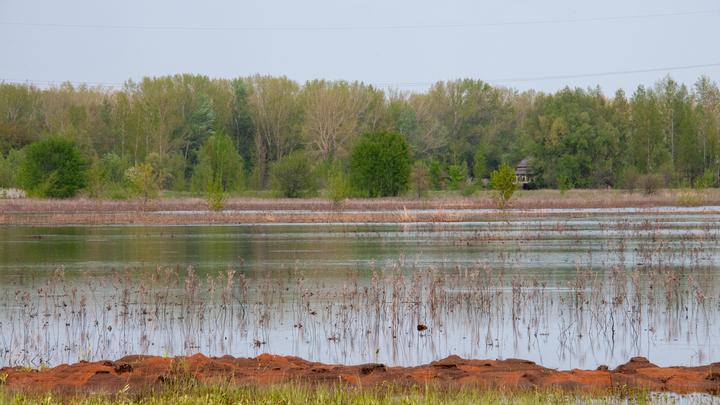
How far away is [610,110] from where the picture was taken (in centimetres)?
8362

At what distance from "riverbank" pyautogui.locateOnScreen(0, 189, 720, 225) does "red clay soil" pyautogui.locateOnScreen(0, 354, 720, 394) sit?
31.5 meters

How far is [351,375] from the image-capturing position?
7.82 meters

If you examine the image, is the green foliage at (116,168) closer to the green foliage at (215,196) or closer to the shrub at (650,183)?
the green foliage at (215,196)

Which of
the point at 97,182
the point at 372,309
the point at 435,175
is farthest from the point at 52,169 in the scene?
the point at 372,309

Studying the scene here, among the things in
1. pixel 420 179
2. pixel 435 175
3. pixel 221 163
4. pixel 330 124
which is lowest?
pixel 420 179

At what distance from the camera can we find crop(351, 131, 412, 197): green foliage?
6656cm

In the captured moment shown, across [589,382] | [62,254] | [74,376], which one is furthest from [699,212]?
[74,376]

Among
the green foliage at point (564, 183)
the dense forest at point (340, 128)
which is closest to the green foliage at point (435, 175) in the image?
the dense forest at point (340, 128)

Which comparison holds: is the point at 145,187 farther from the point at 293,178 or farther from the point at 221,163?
the point at 221,163

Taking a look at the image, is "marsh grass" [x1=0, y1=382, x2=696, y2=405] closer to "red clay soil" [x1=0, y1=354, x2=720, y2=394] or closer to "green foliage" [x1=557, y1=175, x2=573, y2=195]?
"red clay soil" [x1=0, y1=354, x2=720, y2=394]

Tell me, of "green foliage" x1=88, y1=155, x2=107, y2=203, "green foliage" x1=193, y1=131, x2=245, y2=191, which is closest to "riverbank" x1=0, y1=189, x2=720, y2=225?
"green foliage" x1=88, y1=155, x2=107, y2=203

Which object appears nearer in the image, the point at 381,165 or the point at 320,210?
the point at 320,210

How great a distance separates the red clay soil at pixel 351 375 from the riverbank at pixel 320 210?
31.5 metres

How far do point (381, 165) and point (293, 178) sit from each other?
358 inches
